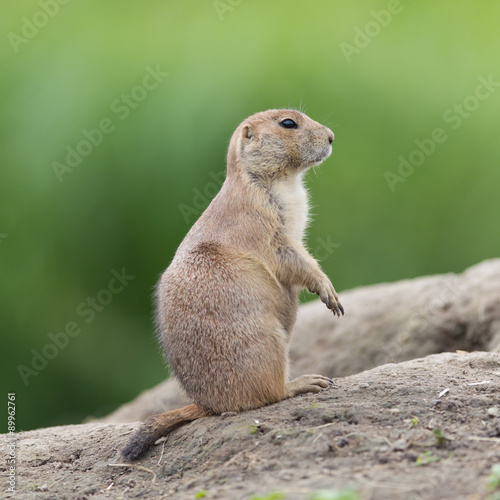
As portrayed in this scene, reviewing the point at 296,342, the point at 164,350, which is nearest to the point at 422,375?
the point at 164,350

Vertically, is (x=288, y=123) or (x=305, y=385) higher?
(x=288, y=123)

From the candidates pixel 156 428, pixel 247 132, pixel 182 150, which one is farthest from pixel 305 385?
pixel 182 150

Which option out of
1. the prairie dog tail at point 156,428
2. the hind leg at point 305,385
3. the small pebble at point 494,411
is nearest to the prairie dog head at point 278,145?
the hind leg at point 305,385

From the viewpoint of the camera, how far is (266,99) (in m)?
10.3

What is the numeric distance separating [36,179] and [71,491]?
22.0ft

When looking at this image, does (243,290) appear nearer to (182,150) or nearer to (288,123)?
(288,123)

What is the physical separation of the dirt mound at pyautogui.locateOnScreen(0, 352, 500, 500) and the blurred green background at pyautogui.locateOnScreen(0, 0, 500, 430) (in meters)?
5.02

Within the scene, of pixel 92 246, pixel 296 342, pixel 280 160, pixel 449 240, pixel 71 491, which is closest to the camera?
pixel 71 491

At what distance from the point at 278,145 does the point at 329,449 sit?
93.8 inches

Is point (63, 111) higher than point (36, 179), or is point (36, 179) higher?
point (63, 111)

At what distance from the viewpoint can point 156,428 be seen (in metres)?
4.54

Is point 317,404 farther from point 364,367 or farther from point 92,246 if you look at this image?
point 92,246

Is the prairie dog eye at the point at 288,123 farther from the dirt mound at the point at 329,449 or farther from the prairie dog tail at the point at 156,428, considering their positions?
the prairie dog tail at the point at 156,428

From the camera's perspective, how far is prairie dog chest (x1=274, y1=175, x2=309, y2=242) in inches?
196
